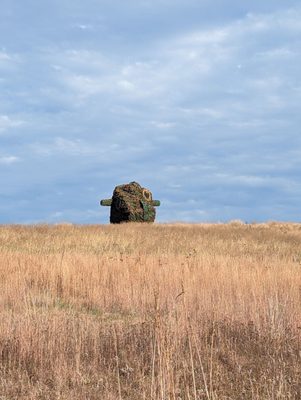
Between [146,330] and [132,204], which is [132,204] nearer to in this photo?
[132,204]

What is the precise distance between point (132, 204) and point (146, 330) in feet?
71.7

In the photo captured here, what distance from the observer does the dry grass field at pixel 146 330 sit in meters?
4.51

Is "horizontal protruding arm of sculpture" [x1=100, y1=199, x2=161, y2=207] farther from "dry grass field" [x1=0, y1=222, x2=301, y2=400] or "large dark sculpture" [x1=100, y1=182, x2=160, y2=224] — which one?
"dry grass field" [x1=0, y1=222, x2=301, y2=400]

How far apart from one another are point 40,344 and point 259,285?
17.4 ft

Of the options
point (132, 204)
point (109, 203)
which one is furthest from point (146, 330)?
point (109, 203)

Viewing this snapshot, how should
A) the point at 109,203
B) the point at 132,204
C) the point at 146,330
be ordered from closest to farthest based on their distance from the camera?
the point at 146,330 → the point at 132,204 → the point at 109,203

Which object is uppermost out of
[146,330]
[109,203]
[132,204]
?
[109,203]

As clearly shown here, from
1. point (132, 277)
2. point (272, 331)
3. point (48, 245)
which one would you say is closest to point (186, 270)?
point (132, 277)

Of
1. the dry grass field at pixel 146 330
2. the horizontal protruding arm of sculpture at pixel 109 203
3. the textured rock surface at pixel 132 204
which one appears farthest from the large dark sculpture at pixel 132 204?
the dry grass field at pixel 146 330

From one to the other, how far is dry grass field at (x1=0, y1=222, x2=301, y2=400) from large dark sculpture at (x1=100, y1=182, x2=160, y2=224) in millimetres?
14853

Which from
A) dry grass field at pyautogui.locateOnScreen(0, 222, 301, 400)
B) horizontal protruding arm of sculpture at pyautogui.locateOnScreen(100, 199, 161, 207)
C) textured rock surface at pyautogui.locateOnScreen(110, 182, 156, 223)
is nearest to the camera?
dry grass field at pyautogui.locateOnScreen(0, 222, 301, 400)

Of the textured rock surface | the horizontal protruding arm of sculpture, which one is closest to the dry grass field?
the textured rock surface

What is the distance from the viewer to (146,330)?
20.9 ft

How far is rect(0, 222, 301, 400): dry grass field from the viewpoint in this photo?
4.51 meters
